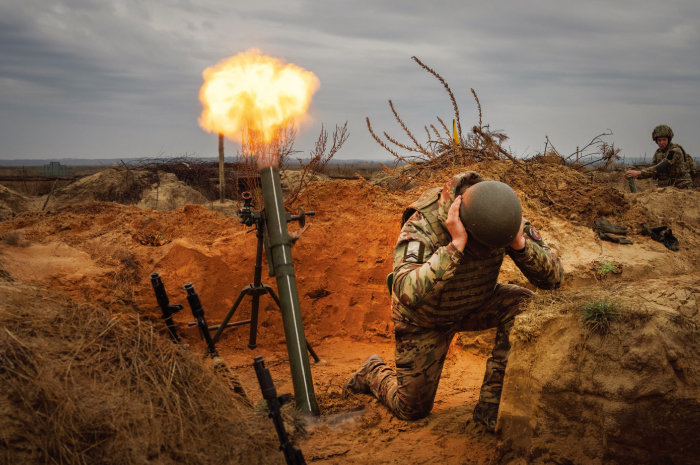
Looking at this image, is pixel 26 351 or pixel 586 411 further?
pixel 586 411

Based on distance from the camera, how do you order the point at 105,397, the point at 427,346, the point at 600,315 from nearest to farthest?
the point at 105,397
the point at 600,315
the point at 427,346

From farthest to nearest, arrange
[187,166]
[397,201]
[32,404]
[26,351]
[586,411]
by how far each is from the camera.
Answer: [187,166] → [397,201] → [586,411] → [26,351] → [32,404]

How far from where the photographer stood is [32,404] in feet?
6.90

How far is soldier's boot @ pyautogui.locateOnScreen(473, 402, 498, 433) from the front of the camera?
3.60m

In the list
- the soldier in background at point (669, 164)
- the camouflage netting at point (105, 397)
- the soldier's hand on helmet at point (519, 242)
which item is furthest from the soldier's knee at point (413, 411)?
the soldier in background at point (669, 164)

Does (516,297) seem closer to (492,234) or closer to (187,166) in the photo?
(492,234)

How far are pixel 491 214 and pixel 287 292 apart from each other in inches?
65.7

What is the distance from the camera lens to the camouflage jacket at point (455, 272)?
3518 millimetres

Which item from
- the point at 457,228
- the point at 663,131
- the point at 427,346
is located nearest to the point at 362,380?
the point at 427,346

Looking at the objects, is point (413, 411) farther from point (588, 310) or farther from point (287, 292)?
point (588, 310)

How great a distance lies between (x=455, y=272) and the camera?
3.45 metres

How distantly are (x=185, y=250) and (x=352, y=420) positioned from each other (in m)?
3.35

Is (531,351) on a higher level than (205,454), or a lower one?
higher

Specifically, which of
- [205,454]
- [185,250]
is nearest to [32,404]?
[205,454]
